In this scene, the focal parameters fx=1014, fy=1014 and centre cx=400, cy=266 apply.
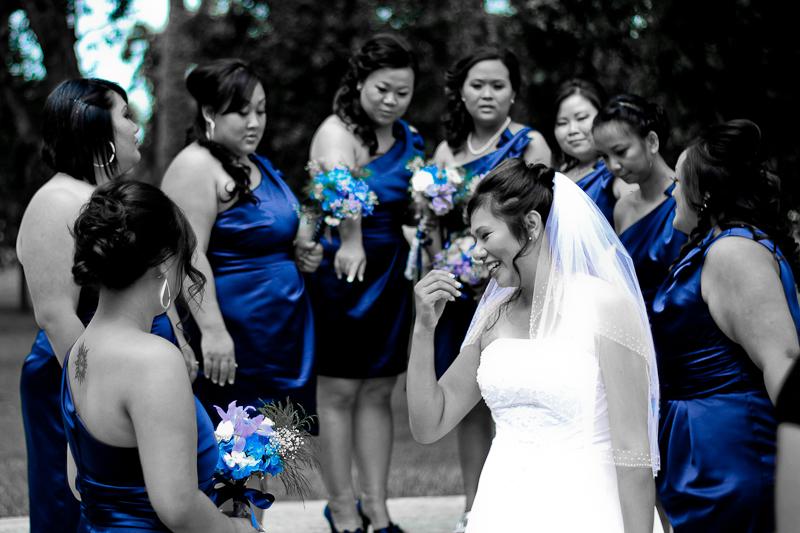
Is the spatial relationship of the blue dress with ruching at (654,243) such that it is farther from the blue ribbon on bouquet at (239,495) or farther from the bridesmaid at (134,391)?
the bridesmaid at (134,391)

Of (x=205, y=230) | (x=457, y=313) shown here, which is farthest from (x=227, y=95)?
(x=457, y=313)

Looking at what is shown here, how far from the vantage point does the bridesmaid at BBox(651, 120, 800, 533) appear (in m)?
3.46

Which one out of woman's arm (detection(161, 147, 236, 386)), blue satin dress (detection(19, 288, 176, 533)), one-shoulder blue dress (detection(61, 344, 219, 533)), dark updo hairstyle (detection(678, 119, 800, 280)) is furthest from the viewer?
woman's arm (detection(161, 147, 236, 386))

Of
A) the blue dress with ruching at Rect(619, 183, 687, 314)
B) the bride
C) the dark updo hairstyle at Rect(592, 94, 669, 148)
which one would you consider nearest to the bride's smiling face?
the bride

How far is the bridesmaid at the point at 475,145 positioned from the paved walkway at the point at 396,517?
55cm

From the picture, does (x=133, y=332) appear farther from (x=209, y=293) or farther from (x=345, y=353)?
(x=345, y=353)

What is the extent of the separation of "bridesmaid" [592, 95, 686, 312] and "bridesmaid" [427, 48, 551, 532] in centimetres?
62

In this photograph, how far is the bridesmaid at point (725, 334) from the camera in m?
3.46

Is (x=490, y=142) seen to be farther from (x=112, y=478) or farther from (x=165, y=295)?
(x=112, y=478)

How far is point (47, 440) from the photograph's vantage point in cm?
414

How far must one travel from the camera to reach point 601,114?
197 inches

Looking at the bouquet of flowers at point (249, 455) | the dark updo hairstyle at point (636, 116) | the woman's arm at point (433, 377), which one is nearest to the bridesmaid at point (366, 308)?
the dark updo hairstyle at point (636, 116)

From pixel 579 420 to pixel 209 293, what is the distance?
80.8 inches

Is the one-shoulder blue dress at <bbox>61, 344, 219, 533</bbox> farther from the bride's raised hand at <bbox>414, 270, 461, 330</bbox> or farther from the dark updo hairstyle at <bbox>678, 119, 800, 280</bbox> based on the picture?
the dark updo hairstyle at <bbox>678, 119, 800, 280</bbox>
